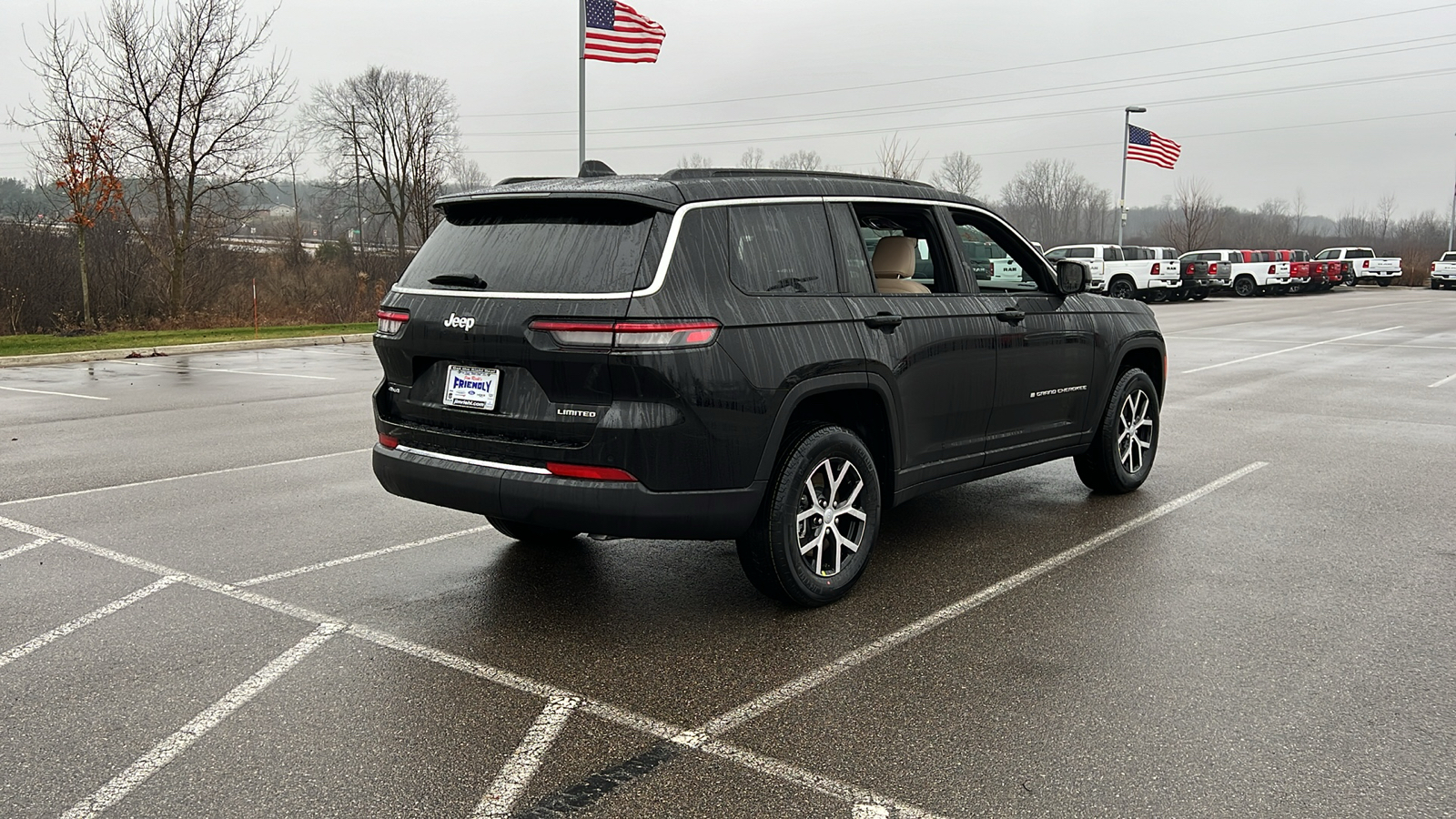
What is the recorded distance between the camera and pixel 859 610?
16.2 feet

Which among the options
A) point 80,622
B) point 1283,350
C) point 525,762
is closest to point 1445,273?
point 1283,350

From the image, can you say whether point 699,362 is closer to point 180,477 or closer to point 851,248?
point 851,248

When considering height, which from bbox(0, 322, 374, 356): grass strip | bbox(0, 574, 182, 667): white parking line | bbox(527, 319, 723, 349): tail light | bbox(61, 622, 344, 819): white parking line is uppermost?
bbox(527, 319, 723, 349): tail light

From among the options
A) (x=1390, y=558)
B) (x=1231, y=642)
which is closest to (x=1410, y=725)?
(x=1231, y=642)

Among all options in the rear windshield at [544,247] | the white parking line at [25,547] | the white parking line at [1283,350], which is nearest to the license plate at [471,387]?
the rear windshield at [544,247]

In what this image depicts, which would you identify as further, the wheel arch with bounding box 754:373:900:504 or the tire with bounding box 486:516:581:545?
the tire with bounding box 486:516:581:545

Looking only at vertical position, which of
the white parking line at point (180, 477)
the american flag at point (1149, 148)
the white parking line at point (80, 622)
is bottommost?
the white parking line at point (80, 622)

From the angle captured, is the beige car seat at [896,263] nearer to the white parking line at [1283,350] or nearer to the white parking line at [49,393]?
the white parking line at [49,393]

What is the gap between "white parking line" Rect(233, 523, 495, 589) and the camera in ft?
17.4

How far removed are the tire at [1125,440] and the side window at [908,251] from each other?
1.88m

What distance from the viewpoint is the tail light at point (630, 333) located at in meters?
4.20

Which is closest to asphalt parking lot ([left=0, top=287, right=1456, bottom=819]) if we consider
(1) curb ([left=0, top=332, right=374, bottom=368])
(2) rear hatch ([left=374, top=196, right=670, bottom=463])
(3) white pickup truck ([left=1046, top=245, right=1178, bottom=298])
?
(2) rear hatch ([left=374, top=196, right=670, bottom=463])

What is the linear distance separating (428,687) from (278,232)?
54.1 meters

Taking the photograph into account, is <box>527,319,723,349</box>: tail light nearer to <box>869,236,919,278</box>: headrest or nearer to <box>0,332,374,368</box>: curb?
<box>869,236,919,278</box>: headrest
